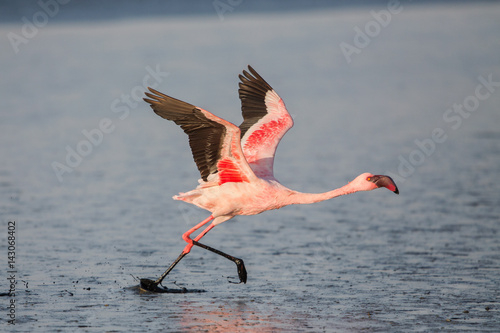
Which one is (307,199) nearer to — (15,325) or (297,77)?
(15,325)

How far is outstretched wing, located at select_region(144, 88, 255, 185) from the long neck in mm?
677

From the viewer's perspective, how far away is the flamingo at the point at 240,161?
32.2 feet

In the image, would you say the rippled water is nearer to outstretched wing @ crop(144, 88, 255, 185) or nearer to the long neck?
the long neck

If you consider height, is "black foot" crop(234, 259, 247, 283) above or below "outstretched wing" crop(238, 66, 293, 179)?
below

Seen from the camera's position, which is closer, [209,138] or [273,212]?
[209,138]

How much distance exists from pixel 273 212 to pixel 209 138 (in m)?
4.98

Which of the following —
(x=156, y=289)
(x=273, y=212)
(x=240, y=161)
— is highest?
(x=240, y=161)

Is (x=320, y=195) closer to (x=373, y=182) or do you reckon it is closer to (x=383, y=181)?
(x=373, y=182)

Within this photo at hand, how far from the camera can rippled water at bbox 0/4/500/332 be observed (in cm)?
962

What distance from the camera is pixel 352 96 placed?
25.7m

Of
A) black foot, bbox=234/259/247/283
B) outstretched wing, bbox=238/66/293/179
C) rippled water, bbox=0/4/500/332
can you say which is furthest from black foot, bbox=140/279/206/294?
→ outstretched wing, bbox=238/66/293/179

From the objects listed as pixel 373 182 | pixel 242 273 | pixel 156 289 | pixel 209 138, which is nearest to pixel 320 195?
pixel 373 182

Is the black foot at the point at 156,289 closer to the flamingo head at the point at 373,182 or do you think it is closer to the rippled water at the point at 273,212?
the rippled water at the point at 273,212

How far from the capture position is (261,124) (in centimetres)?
1199
